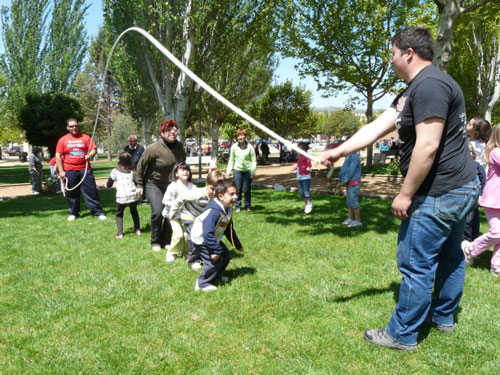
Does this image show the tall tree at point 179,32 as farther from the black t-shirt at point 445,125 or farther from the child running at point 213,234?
the black t-shirt at point 445,125

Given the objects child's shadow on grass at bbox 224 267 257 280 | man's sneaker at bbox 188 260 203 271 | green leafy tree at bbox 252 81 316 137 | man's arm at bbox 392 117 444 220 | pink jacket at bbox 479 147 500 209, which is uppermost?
green leafy tree at bbox 252 81 316 137

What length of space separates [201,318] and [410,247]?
2123 millimetres

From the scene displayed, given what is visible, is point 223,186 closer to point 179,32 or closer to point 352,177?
point 352,177

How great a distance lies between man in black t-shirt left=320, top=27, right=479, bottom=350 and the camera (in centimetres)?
262

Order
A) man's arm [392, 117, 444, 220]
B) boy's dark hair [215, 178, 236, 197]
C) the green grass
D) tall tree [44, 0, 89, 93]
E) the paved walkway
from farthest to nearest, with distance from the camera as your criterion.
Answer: tall tree [44, 0, 89, 93] → the green grass → the paved walkway → boy's dark hair [215, 178, 236, 197] → man's arm [392, 117, 444, 220]

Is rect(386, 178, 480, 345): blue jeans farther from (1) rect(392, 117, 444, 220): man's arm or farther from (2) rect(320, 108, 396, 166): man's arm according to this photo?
(2) rect(320, 108, 396, 166): man's arm

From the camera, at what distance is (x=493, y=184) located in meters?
4.64

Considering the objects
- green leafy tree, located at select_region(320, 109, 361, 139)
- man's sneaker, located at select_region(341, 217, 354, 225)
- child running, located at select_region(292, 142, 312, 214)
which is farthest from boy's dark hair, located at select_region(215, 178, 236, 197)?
green leafy tree, located at select_region(320, 109, 361, 139)

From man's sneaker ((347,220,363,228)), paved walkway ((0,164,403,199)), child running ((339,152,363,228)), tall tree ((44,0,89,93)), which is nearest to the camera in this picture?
child running ((339,152,363,228))

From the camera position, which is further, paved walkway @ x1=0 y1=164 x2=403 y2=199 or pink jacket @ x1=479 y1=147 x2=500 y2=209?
paved walkway @ x1=0 y1=164 x2=403 y2=199

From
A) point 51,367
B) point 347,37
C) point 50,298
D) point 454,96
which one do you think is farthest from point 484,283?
point 347,37

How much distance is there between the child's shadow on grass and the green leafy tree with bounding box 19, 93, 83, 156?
53.9 feet

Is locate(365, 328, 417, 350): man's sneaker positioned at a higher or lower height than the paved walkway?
lower

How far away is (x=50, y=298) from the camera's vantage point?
4262mm
